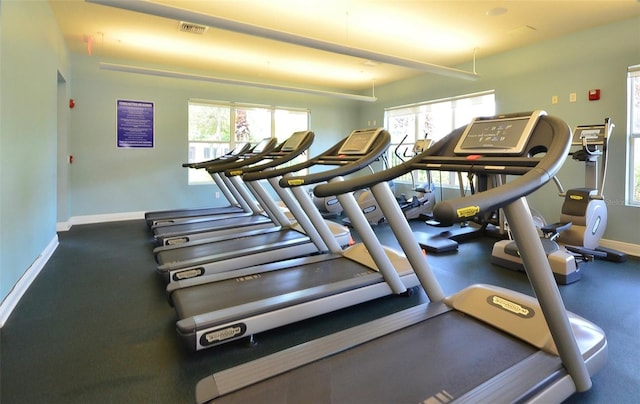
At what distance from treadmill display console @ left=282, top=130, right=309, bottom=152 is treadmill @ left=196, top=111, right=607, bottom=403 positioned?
186 centimetres

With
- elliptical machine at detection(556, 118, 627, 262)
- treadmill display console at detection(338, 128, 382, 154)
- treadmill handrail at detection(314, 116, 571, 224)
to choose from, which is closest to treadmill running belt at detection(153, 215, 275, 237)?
treadmill display console at detection(338, 128, 382, 154)

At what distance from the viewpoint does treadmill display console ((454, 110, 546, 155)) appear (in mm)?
1708

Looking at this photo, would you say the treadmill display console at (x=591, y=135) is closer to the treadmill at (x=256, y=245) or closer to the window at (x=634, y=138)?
the window at (x=634, y=138)

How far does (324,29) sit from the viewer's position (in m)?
4.54

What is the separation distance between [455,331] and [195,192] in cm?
619

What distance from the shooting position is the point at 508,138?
1.76 metres

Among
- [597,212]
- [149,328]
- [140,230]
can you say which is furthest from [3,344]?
[597,212]

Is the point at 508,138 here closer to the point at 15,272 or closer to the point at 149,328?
the point at 149,328

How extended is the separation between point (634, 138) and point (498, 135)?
12.5 ft

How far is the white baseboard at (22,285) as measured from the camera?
250 cm

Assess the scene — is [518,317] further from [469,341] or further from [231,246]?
[231,246]

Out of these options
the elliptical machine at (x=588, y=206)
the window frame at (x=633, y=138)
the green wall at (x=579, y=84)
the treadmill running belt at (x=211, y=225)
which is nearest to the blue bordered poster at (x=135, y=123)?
the treadmill running belt at (x=211, y=225)

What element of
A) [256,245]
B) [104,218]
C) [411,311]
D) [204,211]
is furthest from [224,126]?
[411,311]

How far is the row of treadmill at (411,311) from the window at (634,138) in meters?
3.22
